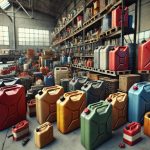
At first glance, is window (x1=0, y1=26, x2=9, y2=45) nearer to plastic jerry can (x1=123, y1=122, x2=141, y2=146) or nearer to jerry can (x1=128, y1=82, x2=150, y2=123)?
jerry can (x1=128, y1=82, x2=150, y2=123)

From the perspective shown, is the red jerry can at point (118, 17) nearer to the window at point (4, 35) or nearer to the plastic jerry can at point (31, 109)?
the plastic jerry can at point (31, 109)

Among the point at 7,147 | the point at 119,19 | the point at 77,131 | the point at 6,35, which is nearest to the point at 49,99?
the point at 77,131

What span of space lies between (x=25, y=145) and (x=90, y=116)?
117 cm

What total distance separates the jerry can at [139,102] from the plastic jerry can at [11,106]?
223 cm

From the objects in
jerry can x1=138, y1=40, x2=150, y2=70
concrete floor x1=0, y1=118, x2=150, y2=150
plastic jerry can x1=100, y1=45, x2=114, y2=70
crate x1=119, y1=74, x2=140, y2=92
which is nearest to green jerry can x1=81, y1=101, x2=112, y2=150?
concrete floor x1=0, y1=118, x2=150, y2=150

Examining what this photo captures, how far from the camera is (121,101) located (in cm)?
289

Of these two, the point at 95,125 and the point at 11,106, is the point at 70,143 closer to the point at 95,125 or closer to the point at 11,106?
the point at 95,125

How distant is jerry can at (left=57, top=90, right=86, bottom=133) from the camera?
264cm

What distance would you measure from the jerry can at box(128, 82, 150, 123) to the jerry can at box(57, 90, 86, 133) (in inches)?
37.2

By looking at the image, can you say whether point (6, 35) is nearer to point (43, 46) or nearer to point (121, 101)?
point (43, 46)

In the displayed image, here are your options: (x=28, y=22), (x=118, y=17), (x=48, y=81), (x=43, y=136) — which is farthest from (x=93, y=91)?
(x=28, y=22)

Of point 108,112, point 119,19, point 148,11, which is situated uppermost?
point 148,11

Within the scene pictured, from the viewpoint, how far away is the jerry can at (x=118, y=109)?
111 inches

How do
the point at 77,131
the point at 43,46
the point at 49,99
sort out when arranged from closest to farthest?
the point at 77,131, the point at 49,99, the point at 43,46
